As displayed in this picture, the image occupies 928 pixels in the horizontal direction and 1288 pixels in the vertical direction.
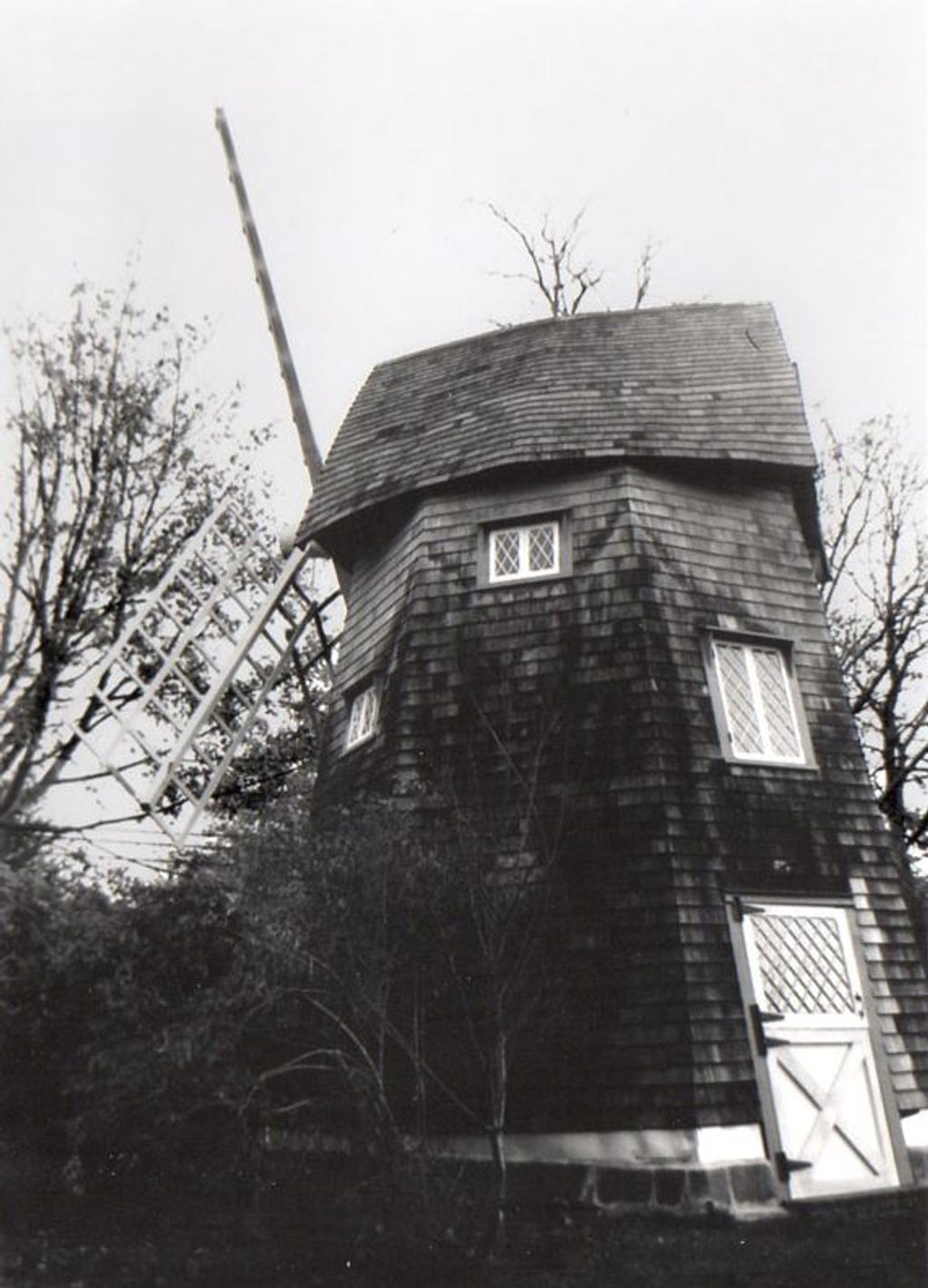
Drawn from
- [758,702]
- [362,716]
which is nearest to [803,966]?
[758,702]

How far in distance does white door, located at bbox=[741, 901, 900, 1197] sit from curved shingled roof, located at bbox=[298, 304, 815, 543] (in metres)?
4.55

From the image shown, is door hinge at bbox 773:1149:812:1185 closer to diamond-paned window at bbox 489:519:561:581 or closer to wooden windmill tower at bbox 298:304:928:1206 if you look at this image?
wooden windmill tower at bbox 298:304:928:1206

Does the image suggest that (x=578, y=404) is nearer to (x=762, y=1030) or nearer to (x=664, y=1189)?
(x=762, y=1030)

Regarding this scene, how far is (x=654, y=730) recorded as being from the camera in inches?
353

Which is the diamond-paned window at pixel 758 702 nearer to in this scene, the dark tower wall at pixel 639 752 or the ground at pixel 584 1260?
the dark tower wall at pixel 639 752

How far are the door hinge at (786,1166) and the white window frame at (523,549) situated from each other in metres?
5.06

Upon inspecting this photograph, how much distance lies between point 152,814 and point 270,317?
9.35 m

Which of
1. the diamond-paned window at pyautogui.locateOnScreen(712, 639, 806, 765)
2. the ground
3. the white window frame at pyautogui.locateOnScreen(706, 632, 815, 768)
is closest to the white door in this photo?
the ground

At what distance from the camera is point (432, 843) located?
842 centimetres

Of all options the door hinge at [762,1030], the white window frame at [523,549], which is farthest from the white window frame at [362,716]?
the door hinge at [762,1030]

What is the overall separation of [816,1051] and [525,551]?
5.00m

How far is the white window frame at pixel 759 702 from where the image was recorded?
931cm

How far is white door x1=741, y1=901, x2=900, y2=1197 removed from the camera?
314 inches

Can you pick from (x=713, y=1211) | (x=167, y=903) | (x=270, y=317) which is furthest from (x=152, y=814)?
→ (x=270, y=317)
